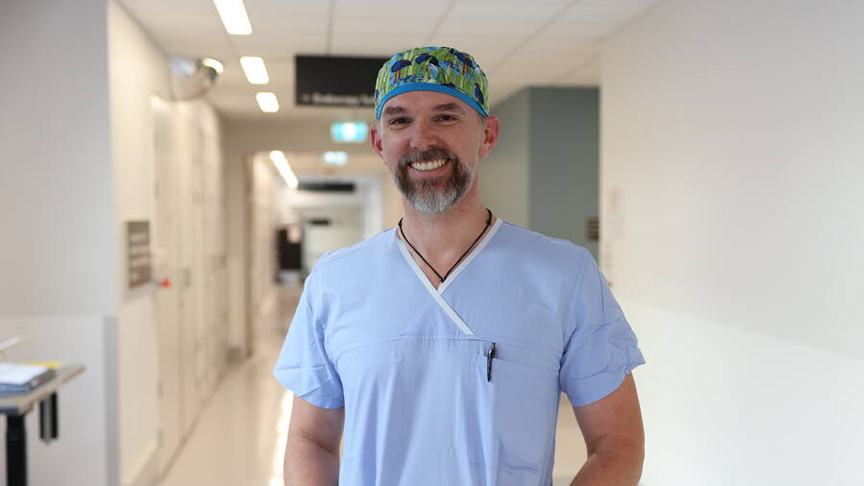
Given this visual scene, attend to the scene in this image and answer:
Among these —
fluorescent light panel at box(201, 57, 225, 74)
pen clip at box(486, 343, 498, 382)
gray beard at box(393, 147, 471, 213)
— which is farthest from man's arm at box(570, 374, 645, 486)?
fluorescent light panel at box(201, 57, 225, 74)

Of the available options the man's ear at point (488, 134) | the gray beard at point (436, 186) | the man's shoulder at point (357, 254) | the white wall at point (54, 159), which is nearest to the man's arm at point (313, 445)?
the man's shoulder at point (357, 254)

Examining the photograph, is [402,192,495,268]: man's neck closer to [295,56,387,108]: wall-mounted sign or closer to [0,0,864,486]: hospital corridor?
[0,0,864,486]: hospital corridor

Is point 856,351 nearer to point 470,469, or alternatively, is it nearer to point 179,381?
point 470,469

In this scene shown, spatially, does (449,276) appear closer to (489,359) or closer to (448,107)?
(489,359)

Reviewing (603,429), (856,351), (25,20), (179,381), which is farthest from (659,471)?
(25,20)

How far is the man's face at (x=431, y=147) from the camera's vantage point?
4.35 ft

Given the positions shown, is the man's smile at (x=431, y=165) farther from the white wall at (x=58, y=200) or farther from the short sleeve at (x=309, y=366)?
the white wall at (x=58, y=200)

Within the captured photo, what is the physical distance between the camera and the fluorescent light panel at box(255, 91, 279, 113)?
6.83 meters

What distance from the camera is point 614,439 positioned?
4.27 ft

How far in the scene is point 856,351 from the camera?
2.39 metres

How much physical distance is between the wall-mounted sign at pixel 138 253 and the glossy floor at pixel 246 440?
131 centimetres

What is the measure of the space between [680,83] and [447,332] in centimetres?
276

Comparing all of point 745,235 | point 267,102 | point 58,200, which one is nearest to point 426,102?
point 745,235

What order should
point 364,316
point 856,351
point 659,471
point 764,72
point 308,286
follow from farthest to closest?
point 659,471
point 764,72
point 856,351
point 308,286
point 364,316
